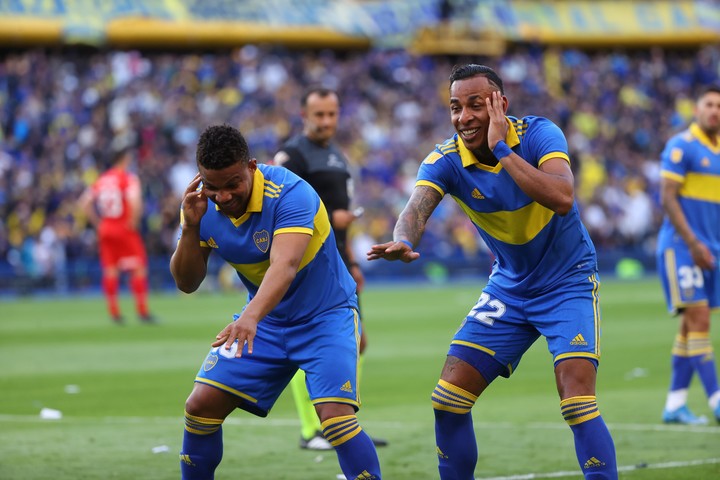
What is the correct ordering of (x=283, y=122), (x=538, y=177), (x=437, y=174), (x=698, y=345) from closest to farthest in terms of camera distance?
(x=538, y=177)
(x=437, y=174)
(x=698, y=345)
(x=283, y=122)

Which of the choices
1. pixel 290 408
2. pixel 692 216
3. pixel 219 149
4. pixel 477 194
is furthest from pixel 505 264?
pixel 290 408

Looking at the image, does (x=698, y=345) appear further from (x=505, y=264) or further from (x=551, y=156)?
(x=551, y=156)

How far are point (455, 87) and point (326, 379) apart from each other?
5.61ft

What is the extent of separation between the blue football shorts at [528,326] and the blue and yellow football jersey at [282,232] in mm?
731

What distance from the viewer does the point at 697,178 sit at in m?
9.84

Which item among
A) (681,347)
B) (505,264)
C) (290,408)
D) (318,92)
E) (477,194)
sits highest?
(318,92)

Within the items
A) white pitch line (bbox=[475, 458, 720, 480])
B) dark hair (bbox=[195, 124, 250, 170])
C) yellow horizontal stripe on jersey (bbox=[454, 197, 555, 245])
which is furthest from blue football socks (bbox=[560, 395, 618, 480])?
dark hair (bbox=[195, 124, 250, 170])

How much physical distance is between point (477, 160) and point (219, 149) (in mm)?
1472

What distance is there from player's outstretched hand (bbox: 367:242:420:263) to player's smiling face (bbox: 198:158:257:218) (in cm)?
73

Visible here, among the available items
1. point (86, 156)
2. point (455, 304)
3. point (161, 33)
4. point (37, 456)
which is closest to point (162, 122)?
point (86, 156)

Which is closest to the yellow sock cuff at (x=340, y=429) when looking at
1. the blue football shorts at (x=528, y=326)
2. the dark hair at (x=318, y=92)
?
the blue football shorts at (x=528, y=326)

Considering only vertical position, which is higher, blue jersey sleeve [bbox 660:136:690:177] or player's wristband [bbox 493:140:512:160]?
blue jersey sleeve [bbox 660:136:690:177]

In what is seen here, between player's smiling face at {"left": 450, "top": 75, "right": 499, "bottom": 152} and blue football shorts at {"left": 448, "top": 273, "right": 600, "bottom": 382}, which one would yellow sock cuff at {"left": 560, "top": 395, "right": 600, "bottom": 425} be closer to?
blue football shorts at {"left": 448, "top": 273, "right": 600, "bottom": 382}

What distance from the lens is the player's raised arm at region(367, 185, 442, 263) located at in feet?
19.4
